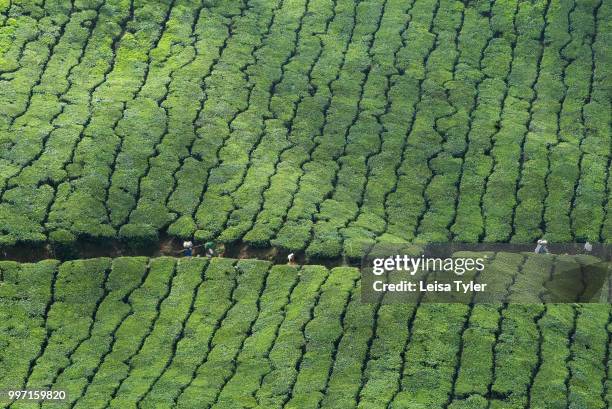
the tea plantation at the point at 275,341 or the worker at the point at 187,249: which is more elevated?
the worker at the point at 187,249

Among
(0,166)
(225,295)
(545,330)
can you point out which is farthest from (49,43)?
(545,330)

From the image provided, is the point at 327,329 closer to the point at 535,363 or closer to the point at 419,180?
the point at 535,363

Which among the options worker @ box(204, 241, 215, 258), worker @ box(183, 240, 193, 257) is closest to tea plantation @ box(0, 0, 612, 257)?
worker @ box(204, 241, 215, 258)

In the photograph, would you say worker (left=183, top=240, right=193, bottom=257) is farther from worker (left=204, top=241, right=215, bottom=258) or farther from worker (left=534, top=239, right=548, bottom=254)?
worker (left=534, top=239, right=548, bottom=254)

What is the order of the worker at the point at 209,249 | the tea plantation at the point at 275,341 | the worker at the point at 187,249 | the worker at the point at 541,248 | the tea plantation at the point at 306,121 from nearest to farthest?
1. the tea plantation at the point at 275,341
2. the worker at the point at 187,249
3. the worker at the point at 209,249
4. the worker at the point at 541,248
5. the tea plantation at the point at 306,121

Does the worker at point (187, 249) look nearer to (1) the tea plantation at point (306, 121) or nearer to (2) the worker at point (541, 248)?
(1) the tea plantation at point (306, 121)

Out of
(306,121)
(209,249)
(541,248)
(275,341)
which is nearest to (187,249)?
(209,249)

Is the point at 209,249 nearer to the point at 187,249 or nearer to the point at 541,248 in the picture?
the point at 187,249

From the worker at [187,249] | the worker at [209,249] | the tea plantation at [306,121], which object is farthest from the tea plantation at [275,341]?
the tea plantation at [306,121]
